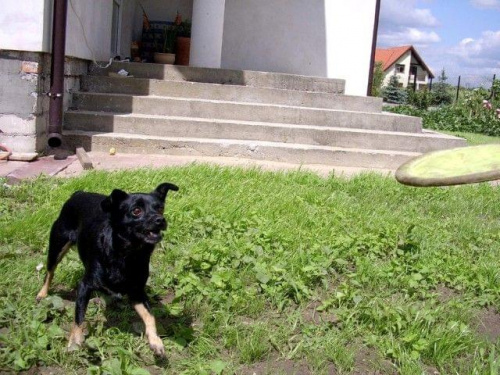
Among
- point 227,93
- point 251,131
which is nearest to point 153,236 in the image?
point 251,131

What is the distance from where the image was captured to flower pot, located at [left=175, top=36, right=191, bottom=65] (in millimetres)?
13414

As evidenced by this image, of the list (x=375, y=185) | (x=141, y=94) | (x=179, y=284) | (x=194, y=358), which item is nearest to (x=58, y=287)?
(x=179, y=284)

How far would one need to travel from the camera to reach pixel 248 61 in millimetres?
12758

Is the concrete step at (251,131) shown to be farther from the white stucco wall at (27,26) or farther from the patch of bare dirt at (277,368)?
the patch of bare dirt at (277,368)

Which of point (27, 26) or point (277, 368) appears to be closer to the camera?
point (277, 368)

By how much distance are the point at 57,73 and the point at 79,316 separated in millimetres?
4934

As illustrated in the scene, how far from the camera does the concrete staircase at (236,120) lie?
8.36 meters

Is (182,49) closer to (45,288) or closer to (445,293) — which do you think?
(445,293)

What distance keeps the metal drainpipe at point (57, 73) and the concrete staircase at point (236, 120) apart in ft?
1.52

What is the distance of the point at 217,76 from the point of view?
393 inches

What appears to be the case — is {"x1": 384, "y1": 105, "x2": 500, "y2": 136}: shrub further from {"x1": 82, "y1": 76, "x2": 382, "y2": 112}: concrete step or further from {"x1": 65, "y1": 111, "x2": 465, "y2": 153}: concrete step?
{"x1": 65, "y1": 111, "x2": 465, "y2": 153}: concrete step

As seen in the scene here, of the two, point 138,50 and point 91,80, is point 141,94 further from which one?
point 138,50

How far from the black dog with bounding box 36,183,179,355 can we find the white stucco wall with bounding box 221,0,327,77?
9505 mm

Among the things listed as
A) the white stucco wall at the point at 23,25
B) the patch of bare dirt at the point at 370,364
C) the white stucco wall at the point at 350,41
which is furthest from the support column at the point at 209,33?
the patch of bare dirt at the point at 370,364
